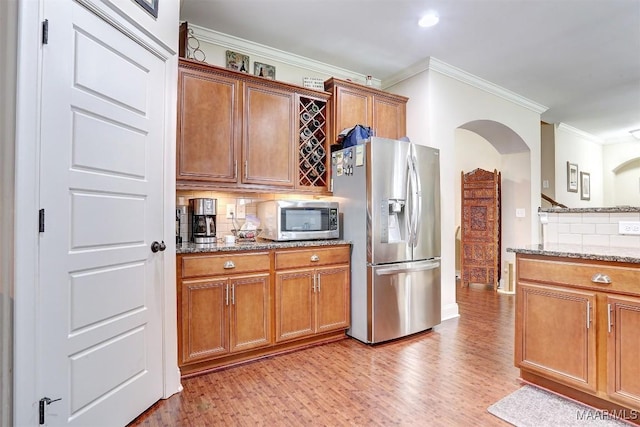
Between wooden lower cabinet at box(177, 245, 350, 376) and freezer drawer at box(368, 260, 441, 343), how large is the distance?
0.98 ft

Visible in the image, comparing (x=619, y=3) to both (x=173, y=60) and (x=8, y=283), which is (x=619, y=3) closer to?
(x=173, y=60)

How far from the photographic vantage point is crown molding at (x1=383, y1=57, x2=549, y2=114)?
3.63 metres

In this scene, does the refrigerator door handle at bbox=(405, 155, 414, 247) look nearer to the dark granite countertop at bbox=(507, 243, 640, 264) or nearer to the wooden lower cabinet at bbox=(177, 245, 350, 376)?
the wooden lower cabinet at bbox=(177, 245, 350, 376)

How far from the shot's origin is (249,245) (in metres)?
2.60

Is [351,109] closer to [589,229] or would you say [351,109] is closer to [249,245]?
[249,245]

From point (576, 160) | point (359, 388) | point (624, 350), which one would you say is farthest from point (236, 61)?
point (576, 160)

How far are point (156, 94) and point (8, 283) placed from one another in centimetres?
124

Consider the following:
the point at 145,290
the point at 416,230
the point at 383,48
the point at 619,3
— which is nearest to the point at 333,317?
the point at 416,230

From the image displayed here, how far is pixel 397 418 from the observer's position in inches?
72.8

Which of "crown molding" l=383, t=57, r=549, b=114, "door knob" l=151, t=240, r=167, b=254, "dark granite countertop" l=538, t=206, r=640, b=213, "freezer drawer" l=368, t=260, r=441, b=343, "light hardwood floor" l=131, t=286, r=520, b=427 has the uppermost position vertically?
"crown molding" l=383, t=57, r=549, b=114

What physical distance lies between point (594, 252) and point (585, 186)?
21.0 feet

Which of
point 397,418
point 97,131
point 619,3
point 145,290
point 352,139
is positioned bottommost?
point 397,418

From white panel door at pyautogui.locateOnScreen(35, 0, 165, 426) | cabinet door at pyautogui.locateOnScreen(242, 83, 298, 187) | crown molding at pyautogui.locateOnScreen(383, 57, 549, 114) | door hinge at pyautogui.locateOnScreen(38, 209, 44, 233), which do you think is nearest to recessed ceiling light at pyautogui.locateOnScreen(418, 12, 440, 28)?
crown molding at pyautogui.locateOnScreen(383, 57, 549, 114)

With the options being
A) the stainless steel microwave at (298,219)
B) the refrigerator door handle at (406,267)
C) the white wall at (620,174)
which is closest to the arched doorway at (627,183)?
the white wall at (620,174)
